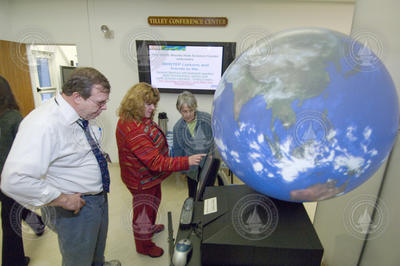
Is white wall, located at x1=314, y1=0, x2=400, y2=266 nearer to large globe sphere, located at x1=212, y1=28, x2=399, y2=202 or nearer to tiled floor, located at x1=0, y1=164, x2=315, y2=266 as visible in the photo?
large globe sphere, located at x1=212, y1=28, x2=399, y2=202

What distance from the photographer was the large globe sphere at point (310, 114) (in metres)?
0.51

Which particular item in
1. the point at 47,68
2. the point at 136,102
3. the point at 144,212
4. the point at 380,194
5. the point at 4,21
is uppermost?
the point at 4,21

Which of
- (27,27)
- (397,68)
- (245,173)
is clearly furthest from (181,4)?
A: (245,173)

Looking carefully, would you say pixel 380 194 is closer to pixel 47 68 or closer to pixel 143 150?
pixel 143 150

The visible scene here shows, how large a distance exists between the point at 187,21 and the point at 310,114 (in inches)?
128

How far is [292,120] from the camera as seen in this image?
526 mm

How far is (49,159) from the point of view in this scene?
0.99 meters

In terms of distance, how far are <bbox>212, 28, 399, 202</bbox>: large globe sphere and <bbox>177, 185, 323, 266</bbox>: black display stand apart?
0.18 m

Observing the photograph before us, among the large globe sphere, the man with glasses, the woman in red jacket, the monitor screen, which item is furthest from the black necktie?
the monitor screen

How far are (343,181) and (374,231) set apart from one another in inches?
38.5

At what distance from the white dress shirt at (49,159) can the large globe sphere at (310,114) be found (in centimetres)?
86

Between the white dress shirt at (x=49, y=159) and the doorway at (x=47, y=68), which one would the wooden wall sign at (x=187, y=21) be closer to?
the doorway at (x=47, y=68)

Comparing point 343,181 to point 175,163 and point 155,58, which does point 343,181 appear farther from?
point 155,58

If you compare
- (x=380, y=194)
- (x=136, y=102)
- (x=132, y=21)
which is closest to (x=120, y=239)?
(x=136, y=102)
